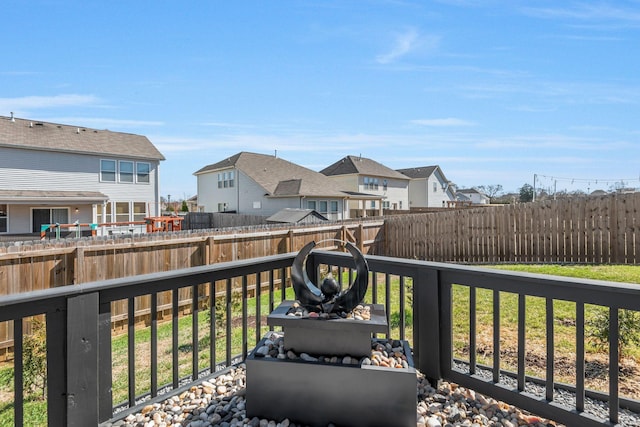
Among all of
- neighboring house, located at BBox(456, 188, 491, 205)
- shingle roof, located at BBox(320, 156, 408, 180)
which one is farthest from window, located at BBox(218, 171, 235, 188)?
neighboring house, located at BBox(456, 188, 491, 205)

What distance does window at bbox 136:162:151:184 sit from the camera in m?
18.1

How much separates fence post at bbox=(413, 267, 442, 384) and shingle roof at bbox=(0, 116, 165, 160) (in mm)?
18564

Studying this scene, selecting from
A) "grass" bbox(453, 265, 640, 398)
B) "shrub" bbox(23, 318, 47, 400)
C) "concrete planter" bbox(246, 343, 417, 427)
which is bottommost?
"shrub" bbox(23, 318, 47, 400)

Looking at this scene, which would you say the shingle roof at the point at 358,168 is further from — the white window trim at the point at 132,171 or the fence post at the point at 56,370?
the fence post at the point at 56,370

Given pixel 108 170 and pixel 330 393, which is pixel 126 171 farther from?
pixel 330 393

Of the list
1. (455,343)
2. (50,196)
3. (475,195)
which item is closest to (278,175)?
(50,196)

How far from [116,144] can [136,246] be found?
1482 cm

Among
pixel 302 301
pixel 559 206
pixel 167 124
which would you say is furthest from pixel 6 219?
pixel 559 206

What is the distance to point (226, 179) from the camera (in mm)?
23781

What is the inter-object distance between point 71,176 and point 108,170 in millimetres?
1576

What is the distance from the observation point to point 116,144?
17.9 meters

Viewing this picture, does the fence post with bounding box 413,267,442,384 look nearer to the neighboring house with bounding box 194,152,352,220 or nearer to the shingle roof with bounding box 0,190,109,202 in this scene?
the shingle roof with bounding box 0,190,109,202

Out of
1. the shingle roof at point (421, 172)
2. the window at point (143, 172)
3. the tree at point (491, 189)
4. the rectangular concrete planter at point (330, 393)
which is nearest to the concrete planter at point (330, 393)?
the rectangular concrete planter at point (330, 393)

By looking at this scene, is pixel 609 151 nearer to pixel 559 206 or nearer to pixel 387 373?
pixel 559 206
